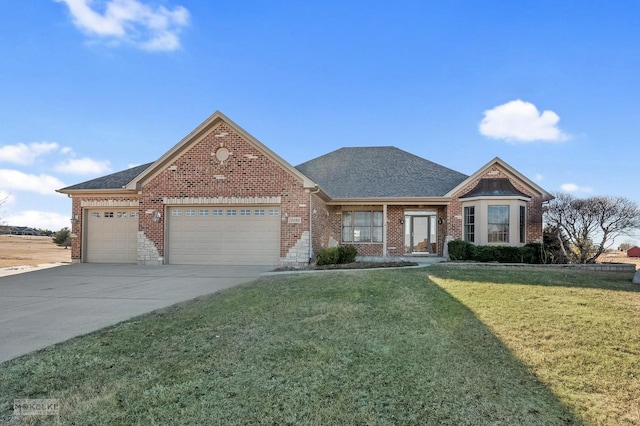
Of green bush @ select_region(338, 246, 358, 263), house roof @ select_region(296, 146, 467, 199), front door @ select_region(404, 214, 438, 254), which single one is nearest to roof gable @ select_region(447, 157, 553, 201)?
house roof @ select_region(296, 146, 467, 199)

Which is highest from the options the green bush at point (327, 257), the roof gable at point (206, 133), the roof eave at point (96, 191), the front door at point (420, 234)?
the roof gable at point (206, 133)

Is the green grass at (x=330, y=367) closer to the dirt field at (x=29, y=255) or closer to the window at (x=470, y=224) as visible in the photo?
the window at (x=470, y=224)

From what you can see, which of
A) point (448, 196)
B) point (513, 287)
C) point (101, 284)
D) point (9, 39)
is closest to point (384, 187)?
point (448, 196)

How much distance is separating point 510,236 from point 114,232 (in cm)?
1763

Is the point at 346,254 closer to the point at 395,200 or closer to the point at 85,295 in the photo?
the point at 395,200

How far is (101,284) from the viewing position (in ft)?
35.0

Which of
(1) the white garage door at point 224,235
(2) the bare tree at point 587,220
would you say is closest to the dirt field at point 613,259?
(2) the bare tree at point 587,220

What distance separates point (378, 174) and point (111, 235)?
43.6ft

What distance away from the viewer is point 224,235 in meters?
15.6

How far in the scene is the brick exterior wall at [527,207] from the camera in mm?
17000

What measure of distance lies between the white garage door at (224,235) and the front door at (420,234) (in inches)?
292

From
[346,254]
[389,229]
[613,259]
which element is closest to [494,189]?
[389,229]

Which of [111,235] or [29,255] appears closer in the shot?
[111,235]

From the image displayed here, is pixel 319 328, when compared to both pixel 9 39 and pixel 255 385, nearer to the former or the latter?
pixel 255 385
